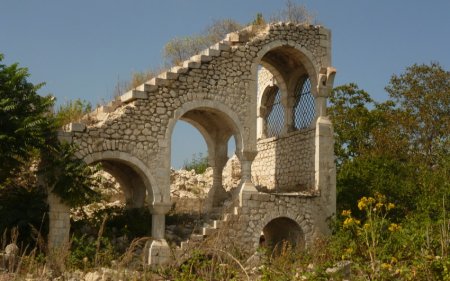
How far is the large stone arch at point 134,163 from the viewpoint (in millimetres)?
15605

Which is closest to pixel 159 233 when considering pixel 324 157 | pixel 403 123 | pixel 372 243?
pixel 324 157

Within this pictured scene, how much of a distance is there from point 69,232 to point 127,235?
168 cm

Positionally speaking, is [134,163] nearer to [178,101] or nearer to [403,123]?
[178,101]

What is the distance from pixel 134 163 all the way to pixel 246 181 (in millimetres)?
3188

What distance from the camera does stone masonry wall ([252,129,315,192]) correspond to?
63.0 ft

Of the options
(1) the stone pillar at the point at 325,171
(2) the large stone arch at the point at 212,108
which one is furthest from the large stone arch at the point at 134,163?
(1) the stone pillar at the point at 325,171

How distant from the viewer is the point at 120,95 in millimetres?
17531

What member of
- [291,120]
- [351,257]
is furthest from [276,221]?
[351,257]

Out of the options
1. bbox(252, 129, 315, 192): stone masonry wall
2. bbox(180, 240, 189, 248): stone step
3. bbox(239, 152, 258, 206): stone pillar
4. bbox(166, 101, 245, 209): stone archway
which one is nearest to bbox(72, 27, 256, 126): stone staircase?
bbox(166, 101, 245, 209): stone archway

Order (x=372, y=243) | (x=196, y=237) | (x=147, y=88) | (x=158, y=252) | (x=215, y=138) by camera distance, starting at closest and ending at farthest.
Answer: (x=372, y=243) < (x=158, y=252) < (x=196, y=237) < (x=147, y=88) < (x=215, y=138)

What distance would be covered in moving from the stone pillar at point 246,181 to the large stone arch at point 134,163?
2205mm

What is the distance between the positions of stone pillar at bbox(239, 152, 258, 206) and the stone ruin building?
3cm

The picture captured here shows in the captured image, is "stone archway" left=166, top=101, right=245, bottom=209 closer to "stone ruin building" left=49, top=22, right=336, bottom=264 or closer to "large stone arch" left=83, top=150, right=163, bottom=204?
"stone ruin building" left=49, top=22, right=336, bottom=264

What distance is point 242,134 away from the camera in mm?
17688
